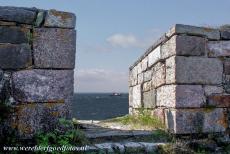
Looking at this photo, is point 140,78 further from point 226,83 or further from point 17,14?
point 17,14

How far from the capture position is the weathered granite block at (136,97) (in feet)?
25.4

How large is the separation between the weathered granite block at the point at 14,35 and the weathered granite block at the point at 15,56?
61mm

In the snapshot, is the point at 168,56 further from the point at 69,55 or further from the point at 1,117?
the point at 1,117

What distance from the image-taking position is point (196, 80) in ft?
18.3

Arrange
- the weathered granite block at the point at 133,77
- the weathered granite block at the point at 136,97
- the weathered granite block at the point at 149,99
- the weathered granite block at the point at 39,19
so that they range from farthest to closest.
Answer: the weathered granite block at the point at 133,77
the weathered granite block at the point at 136,97
the weathered granite block at the point at 149,99
the weathered granite block at the point at 39,19

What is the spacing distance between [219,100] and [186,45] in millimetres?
963

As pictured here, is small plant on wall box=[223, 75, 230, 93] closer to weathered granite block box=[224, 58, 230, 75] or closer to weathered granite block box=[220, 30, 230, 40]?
weathered granite block box=[224, 58, 230, 75]

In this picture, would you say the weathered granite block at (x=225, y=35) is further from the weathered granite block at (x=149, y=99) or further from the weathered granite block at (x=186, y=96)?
the weathered granite block at (x=149, y=99)

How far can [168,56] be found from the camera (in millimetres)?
5797

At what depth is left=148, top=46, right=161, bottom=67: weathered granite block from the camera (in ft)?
20.8

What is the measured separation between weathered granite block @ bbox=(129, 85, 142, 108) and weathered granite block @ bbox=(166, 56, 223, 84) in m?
2.05

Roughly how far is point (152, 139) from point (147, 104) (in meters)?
1.71

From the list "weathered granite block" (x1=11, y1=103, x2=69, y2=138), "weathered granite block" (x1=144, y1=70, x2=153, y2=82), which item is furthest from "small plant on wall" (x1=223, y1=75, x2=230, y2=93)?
"weathered granite block" (x1=11, y1=103, x2=69, y2=138)

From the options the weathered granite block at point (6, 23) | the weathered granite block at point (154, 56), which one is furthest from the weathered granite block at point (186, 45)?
the weathered granite block at point (6, 23)
